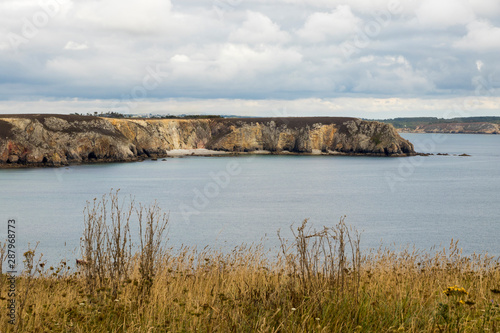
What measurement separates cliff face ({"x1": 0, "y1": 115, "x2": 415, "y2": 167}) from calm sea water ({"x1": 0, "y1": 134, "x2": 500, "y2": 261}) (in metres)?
9.99

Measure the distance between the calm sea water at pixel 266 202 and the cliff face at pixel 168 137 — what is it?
32.8 ft

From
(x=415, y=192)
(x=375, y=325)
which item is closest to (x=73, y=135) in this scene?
(x=415, y=192)

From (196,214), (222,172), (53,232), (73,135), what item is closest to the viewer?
(53,232)

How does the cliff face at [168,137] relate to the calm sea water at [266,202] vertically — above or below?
above

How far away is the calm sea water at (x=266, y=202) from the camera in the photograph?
34500 millimetres

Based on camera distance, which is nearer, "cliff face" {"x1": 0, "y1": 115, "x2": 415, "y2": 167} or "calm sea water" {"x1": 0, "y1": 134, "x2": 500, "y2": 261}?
"calm sea water" {"x1": 0, "y1": 134, "x2": 500, "y2": 261}

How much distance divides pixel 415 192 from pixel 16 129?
73858mm

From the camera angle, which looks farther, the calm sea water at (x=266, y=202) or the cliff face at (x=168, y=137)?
the cliff face at (x=168, y=137)

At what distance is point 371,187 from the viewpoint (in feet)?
225

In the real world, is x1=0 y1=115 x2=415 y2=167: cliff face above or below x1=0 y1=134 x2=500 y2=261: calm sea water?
above

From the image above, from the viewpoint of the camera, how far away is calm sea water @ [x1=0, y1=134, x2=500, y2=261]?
34500mm

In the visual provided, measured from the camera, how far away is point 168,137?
138 metres

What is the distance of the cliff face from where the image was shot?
94.8m

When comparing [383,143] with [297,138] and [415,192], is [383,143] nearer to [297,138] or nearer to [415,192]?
[297,138]
